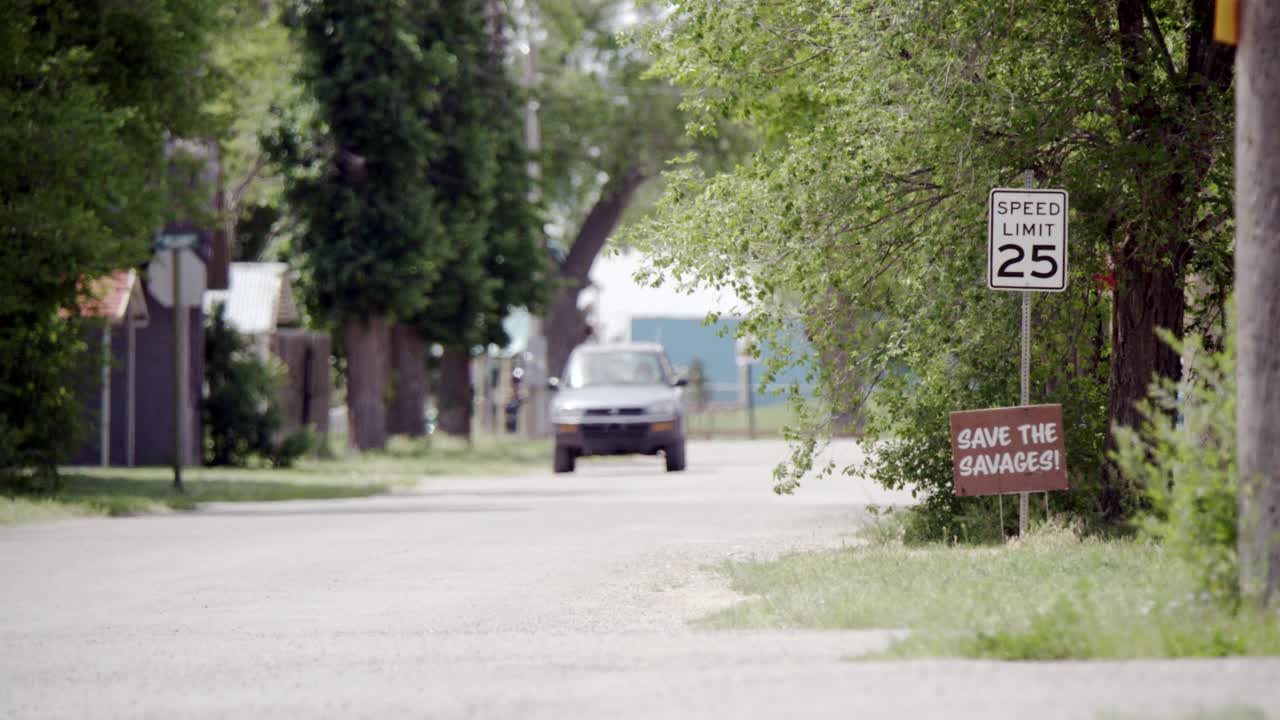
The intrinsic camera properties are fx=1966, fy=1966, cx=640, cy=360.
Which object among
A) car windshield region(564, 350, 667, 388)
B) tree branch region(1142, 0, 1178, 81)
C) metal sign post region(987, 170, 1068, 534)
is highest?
tree branch region(1142, 0, 1178, 81)

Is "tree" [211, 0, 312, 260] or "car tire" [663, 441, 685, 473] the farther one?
"tree" [211, 0, 312, 260]

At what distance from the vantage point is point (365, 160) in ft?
128

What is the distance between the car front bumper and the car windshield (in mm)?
1134

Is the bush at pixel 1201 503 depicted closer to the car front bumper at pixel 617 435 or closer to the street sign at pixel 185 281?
the street sign at pixel 185 281

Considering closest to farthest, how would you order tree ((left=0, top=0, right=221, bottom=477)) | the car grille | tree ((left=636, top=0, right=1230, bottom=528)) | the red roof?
tree ((left=636, top=0, right=1230, bottom=528)) → tree ((left=0, top=0, right=221, bottom=477)) → the car grille → the red roof

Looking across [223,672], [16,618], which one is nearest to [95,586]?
[16,618]

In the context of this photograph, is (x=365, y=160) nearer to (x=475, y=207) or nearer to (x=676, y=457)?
(x=475, y=207)

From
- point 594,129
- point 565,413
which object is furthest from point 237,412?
point 594,129

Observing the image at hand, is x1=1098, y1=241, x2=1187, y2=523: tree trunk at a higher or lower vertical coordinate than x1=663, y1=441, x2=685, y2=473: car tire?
higher

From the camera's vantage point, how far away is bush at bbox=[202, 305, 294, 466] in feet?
117

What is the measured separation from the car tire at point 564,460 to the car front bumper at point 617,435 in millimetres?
328

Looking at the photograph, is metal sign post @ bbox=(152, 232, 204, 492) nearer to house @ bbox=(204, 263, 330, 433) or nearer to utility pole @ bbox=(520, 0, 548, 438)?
house @ bbox=(204, 263, 330, 433)

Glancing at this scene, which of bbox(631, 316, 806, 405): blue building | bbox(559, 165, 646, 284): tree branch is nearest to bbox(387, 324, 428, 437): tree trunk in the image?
bbox(559, 165, 646, 284): tree branch

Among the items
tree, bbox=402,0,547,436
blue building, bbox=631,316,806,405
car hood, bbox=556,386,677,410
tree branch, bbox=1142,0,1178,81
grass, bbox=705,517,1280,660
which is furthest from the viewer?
blue building, bbox=631,316,806,405
